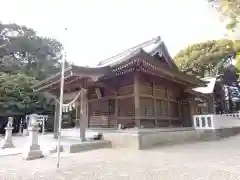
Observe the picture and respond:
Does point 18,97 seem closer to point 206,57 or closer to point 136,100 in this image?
point 136,100

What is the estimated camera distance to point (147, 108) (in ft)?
36.1

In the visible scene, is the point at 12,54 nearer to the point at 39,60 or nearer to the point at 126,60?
the point at 39,60

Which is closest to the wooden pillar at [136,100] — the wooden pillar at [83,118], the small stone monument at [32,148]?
the wooden pillar at [83,118]

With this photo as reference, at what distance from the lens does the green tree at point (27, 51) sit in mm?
27645

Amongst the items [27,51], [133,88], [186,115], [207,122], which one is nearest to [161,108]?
[133,88]

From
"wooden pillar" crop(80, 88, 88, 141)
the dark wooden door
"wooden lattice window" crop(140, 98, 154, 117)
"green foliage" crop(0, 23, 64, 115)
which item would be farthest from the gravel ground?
"green foliage" crop(0, 23, 64, 115)

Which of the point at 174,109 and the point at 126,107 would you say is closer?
the point at 126,107

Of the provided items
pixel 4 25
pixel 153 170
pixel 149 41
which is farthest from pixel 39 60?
pixel 153 170

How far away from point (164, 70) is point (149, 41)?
5488 millimetres

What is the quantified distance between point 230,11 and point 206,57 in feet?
69.4

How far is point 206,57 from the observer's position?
2561 centimetres

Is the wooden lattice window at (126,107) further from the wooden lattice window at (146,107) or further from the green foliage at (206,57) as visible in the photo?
the green foliage at (206,57)

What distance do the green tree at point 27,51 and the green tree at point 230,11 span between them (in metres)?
24.3

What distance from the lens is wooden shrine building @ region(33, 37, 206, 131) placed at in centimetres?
939
